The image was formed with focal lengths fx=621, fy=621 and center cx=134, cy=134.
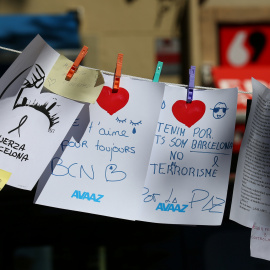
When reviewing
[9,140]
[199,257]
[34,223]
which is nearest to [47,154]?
[9,140]

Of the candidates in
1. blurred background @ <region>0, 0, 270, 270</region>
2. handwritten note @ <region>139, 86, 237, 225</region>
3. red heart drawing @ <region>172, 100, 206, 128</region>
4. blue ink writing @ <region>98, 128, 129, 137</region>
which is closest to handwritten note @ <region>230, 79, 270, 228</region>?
handwritten note @ <region>139, 86, 237, 225</region>

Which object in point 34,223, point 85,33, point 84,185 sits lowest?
point 84,185

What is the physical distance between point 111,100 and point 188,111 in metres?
0.31

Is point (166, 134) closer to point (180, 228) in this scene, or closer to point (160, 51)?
point (180, 228)

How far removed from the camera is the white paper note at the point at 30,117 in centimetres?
233

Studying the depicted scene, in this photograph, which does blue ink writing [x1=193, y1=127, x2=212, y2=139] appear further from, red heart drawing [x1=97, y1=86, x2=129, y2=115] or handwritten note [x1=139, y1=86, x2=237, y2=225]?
red heart drawing [x1=97, y1=86, x2=129, y2=115]

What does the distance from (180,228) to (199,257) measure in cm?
22

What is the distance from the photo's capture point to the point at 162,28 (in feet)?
21.9

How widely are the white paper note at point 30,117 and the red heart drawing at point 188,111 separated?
0.39 m

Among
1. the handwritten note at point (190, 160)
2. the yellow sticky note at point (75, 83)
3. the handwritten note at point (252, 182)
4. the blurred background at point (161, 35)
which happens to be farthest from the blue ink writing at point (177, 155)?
the blurred background at point (161, 35)
